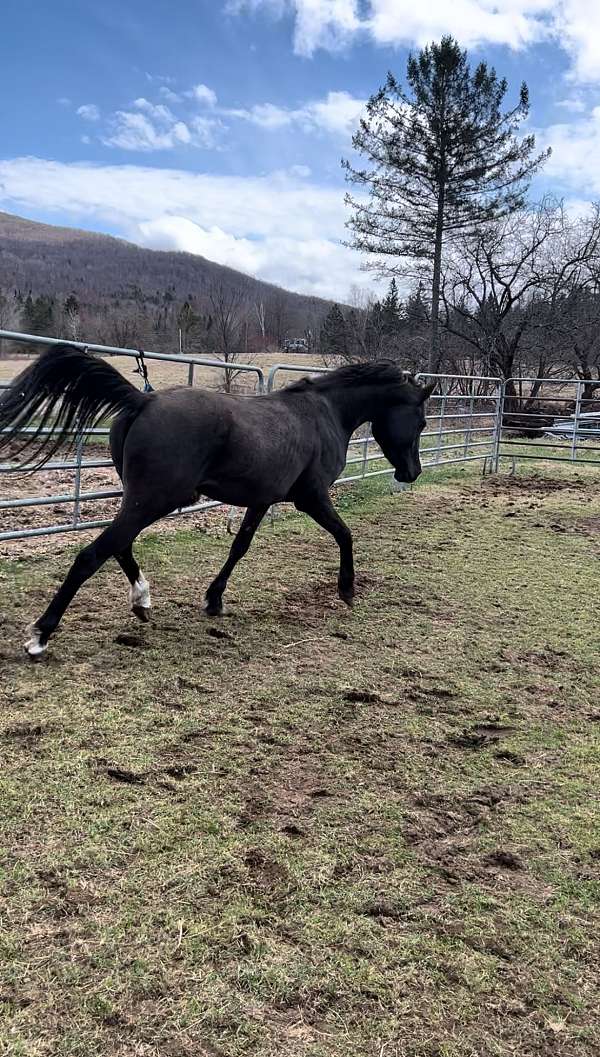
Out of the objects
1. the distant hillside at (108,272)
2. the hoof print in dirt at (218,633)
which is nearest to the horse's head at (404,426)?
the hoof print in dirt at (218,633)

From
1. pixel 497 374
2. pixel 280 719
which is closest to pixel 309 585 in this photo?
pixel 280 719

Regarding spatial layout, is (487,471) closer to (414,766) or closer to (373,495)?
(373,495)

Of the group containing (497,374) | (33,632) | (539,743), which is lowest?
A: (539,743)

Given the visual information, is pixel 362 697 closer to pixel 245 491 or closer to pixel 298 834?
pixel 298 834

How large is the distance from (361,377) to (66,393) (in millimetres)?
2127

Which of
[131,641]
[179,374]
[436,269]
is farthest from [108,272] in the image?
[131,641]

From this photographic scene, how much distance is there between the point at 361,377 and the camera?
14.9ft

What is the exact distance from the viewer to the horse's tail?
3033 millimetres

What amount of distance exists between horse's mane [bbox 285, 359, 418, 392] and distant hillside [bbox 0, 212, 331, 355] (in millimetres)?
32962

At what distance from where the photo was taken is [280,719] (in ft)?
8.85

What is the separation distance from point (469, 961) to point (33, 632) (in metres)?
2.34

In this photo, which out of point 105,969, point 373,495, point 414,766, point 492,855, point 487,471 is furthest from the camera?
point 487,471

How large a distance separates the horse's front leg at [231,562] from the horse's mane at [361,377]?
0.94 m

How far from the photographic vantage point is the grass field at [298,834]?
1.40 metres
